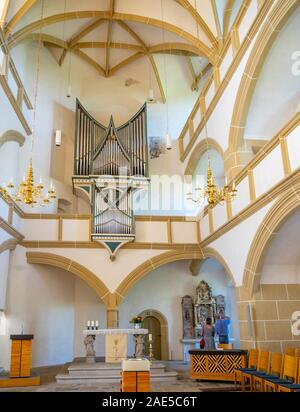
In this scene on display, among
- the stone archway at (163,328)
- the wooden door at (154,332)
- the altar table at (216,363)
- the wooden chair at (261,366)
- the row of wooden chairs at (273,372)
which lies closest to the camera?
the row of wooden chairs at (273,372)

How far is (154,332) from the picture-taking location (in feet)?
44.2

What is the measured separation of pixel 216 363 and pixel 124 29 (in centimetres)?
1162

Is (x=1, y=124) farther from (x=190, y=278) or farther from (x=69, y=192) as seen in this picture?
(x=190, y=278)

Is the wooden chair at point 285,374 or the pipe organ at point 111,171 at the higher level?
the pipe organ at point 111,171

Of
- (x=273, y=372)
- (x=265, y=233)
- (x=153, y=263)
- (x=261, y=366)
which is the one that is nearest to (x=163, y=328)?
(x=153, y=263)

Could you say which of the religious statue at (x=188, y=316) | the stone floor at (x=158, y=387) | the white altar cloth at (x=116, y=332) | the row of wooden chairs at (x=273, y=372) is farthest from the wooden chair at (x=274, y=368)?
the religious statue at (x=188, y=316)

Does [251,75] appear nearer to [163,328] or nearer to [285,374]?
[285,374]

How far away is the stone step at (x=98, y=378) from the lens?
27.7 feet

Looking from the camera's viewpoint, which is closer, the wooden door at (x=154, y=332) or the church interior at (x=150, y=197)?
the church interior at (x=150, y=197)

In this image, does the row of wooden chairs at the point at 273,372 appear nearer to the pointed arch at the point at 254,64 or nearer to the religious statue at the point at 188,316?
the pointed arch at the point at 254,64

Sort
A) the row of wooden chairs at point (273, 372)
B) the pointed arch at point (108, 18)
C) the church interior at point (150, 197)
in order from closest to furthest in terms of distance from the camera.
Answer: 1. the row of wooden chairs at point (273, 372)
2. the church interior at point (150, 197)
3. the pointed arch at point (108, 18)

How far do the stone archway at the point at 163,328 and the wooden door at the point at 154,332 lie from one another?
0.44ft

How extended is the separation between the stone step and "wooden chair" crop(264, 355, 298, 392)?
323 cm

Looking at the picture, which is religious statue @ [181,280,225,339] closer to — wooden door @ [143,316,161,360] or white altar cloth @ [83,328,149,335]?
wooden door @ [143,316,161,360]
